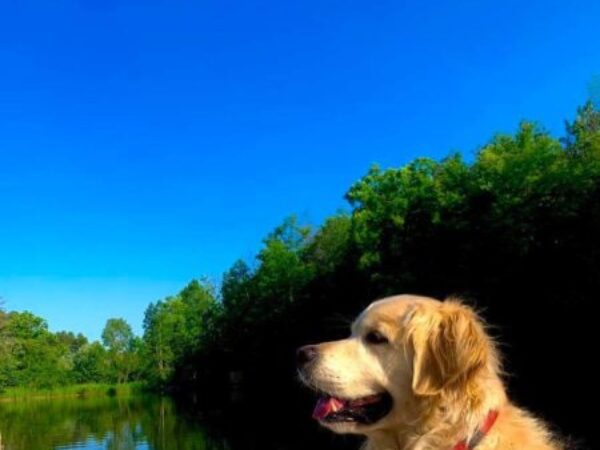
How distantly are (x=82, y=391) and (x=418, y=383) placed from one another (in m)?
148

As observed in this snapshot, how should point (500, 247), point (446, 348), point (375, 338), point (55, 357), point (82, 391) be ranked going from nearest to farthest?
point (446, 348)
point (375, 338)
point (500, 247)
point (55, 357)
point (82, 391)

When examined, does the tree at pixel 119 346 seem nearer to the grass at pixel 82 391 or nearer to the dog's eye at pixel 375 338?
the grass at pixel 82 391

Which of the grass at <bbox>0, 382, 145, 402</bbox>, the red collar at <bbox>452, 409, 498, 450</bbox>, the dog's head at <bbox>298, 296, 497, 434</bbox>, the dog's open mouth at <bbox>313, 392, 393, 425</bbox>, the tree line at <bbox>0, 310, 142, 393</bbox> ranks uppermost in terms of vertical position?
the tree line at <bbox>0, 310, 142, 393</bbox>

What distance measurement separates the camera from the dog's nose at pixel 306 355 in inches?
184

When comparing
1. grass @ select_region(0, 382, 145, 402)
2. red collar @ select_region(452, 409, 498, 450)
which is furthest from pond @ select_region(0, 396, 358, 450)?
grass @ select_region(0, 382, 145, 402)

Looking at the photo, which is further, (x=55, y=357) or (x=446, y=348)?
(x=55, y=357)

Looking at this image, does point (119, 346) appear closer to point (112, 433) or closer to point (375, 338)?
point (112, 433)

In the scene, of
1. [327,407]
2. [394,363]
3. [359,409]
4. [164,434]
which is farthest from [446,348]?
[164,434]

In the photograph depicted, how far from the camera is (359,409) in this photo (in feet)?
15.0

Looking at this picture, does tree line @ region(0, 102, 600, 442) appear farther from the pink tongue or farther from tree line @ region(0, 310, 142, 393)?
tree line @ region(0, 310, 142, 393)

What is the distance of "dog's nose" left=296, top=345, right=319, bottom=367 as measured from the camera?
184 inches

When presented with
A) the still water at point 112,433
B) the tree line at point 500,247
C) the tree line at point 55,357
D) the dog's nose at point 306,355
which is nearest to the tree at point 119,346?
the tree line at point 55,357

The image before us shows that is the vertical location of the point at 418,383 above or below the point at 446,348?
below

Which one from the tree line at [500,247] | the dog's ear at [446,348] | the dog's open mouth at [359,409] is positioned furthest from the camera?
the tree line at [500,247]
